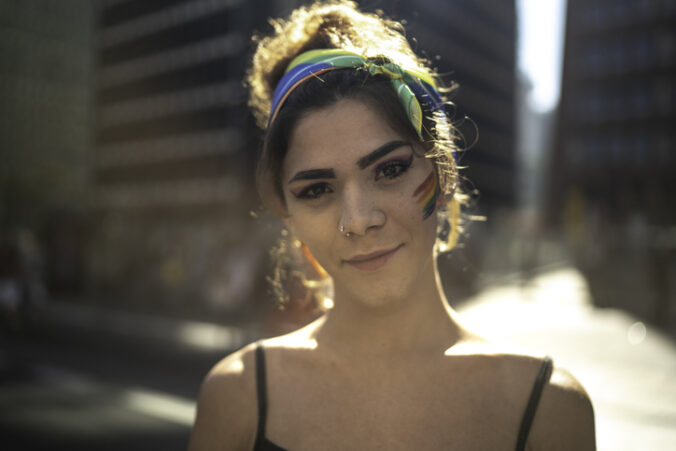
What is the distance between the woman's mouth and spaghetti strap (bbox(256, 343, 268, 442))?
44 cm

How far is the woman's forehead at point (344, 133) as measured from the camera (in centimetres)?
151

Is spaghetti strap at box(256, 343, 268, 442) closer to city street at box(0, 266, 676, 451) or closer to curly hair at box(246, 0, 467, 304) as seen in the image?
curly hair at box(246, 0, 467, 304)

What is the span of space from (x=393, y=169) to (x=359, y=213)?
0.55 feet

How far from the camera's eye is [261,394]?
1.63 meters

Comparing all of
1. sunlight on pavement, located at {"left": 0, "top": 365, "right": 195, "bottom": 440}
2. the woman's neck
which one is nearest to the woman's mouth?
the woman's neck

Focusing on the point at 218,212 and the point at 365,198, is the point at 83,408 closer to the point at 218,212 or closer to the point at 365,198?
the point at 365,198

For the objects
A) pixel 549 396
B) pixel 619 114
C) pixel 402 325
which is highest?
pixel 619 114

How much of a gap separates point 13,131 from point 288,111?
104527 mm

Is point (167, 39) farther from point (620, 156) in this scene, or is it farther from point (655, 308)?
point (655, 308)

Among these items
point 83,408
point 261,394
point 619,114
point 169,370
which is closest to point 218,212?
point 619,114

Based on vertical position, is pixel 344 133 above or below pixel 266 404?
above

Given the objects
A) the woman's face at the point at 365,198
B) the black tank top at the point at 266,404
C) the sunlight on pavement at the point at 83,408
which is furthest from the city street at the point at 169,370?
the woman's face at the point at 365,198

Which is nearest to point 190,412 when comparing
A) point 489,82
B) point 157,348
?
point 157,348

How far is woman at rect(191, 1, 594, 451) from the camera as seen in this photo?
4.89 ft
